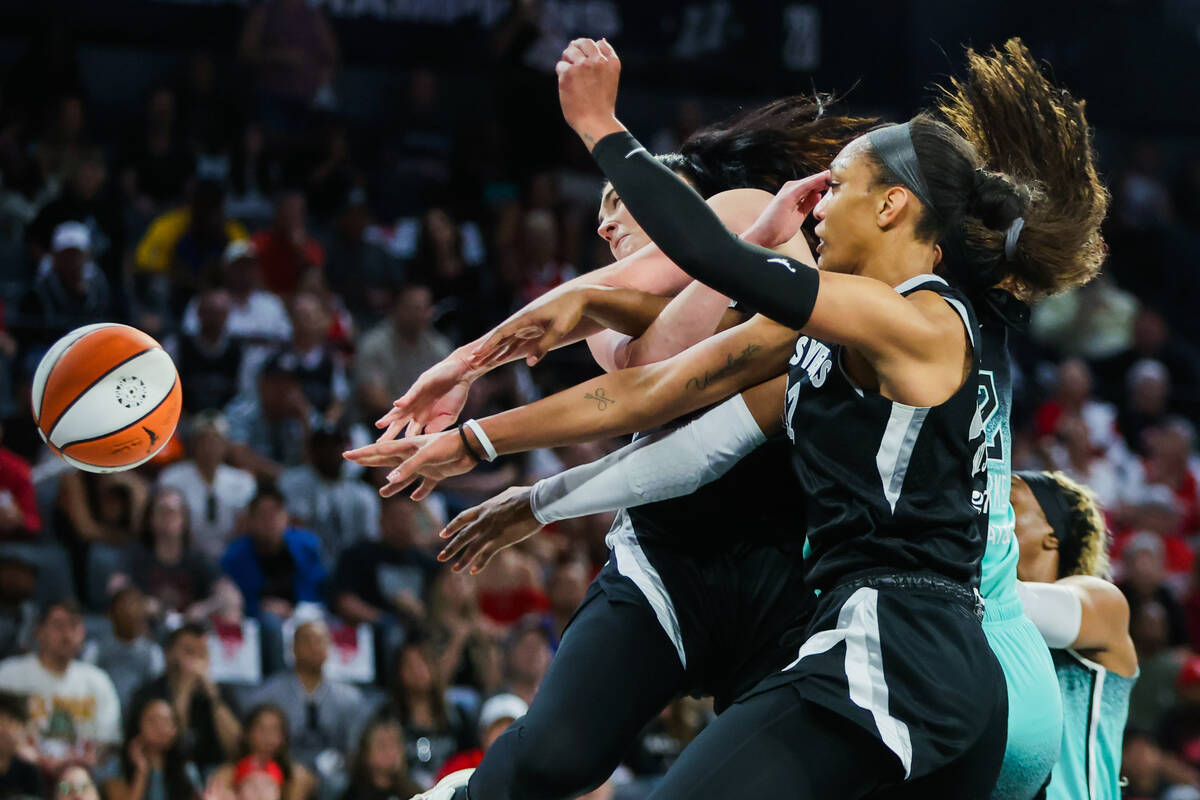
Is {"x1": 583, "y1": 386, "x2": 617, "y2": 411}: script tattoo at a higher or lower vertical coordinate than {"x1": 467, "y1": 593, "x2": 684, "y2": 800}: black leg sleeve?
higher

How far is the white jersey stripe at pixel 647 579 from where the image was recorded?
3473 millimetres

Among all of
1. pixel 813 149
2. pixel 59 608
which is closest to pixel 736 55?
pixel 59 608

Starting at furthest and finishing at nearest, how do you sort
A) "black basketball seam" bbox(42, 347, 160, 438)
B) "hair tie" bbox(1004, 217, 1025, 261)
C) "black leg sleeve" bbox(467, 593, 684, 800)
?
"black basketball seam" bbox(42, 347, 160, 438) < "black leg sleeve" bbox(467, 593, 684, 800) < "hair tie" bbox(1004, 217, 1025, 261)

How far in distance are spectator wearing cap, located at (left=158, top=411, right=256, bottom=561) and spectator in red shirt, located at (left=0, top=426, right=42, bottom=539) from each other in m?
0.61

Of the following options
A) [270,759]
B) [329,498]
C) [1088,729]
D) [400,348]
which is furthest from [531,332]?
[400,348]

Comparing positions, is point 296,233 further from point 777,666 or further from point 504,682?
point 777,666

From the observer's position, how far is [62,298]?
850 centimetres

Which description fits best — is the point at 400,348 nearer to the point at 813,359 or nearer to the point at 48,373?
the point at 48,373

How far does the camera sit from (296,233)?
953 cm

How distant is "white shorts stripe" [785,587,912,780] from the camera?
2.81m

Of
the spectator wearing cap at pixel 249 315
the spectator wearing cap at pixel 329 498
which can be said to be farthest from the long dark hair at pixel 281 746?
the spectator wearing cap at pixel 249 315

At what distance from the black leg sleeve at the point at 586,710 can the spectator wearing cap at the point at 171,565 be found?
Result: 4.24 m

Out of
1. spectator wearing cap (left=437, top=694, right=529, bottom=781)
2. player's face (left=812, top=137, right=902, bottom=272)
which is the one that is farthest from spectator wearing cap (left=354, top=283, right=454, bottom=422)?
player's face (left=812, top=137, right=902, bottom=272)

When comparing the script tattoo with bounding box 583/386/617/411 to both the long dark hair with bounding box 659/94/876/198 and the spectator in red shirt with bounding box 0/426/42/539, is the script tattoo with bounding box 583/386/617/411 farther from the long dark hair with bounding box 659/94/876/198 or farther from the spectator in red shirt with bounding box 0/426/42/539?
the spectator in red shirt with bounding box 0/426/42/539
